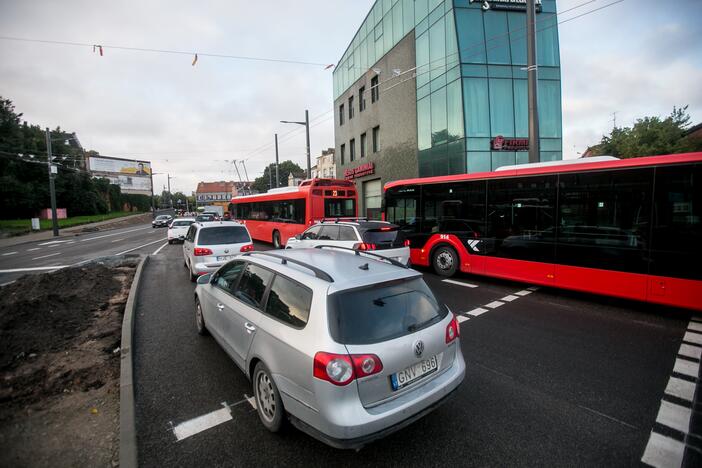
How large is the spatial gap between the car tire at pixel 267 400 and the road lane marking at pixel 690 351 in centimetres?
538

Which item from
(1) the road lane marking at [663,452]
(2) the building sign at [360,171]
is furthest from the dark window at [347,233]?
(2) the building sign at [360,171]

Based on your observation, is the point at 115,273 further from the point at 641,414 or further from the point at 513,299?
the point at 641,414

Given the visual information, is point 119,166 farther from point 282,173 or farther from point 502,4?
point 502,4

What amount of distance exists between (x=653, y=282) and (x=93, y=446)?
27.7 ft

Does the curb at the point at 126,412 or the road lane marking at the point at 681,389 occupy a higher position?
the curb at the point at 126,412

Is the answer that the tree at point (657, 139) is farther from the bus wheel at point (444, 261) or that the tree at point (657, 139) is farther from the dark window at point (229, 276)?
the dark window at point (229, 276)

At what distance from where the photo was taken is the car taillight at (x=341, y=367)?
2385mm

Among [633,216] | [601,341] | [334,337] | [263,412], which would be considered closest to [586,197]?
[633,216]

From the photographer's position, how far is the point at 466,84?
17500 mm

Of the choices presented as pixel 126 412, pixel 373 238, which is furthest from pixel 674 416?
pixel 373 238

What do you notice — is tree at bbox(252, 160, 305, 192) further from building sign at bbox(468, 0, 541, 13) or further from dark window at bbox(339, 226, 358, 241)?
dark window at bbox(339, 226, 358, 241)

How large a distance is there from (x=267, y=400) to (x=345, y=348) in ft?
3.91

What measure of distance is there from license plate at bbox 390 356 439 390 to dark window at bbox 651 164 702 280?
5.76m

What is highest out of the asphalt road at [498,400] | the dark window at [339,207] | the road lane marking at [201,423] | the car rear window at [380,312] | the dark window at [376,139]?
the dark window at [376,139]
